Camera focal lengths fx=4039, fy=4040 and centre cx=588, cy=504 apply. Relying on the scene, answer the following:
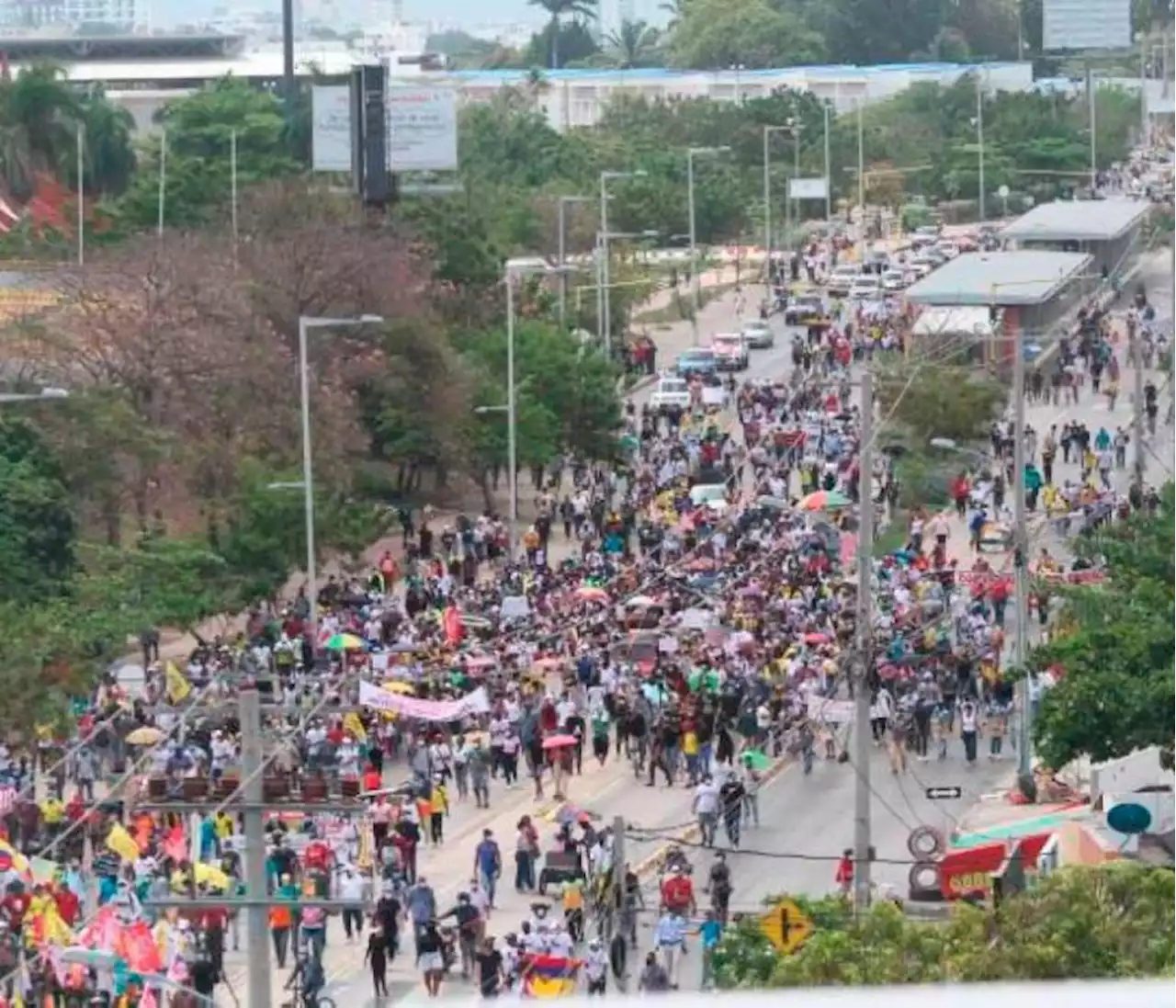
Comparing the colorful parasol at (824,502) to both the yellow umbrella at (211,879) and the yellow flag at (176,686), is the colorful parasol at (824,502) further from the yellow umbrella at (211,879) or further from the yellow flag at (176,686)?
the yellow umbrella at (211,879)

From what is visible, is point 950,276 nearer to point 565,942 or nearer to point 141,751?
point 141,751

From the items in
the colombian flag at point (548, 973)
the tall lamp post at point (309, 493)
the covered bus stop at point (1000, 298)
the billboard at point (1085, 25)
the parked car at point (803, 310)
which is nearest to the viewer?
the colombian flag at point (548, 973)

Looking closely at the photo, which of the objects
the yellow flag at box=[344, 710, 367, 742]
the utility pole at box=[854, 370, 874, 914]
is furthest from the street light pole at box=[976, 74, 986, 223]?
the utility pole at box=[854, 370, 874, 914]

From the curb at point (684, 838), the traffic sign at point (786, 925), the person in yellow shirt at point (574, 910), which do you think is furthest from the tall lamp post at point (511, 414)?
the traffic sign at point (786, 925)

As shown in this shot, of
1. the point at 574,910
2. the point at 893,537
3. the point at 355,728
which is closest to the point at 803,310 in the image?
the point at 893,537

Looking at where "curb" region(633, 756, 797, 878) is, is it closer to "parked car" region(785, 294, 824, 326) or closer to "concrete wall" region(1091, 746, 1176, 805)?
"concrete wall" region(1091, 746, 1176, 805)

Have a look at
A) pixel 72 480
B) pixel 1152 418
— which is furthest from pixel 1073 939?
pixel 1152 418
